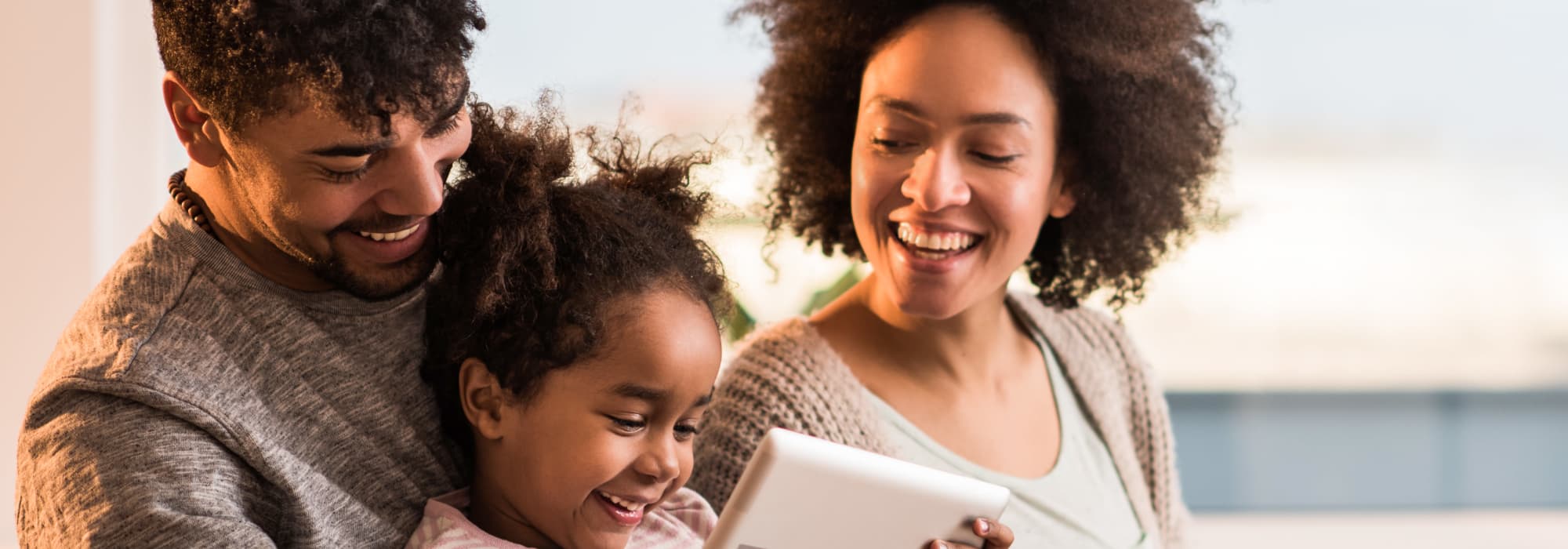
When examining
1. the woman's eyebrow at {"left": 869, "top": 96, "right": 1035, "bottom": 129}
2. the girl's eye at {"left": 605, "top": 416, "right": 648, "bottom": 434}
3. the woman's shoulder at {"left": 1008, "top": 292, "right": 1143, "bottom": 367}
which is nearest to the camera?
the girl's eye at {"left": 605, "top": 416, "right": 648, "bottom": 434}

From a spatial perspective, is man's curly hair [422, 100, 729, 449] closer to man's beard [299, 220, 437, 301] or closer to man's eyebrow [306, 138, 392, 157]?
man's beard [299, 220, 437, 301]

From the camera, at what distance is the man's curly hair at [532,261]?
1.23 metres

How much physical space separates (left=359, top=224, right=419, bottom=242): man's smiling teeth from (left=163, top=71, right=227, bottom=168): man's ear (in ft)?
0.42

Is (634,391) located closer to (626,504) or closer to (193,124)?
(626,504)

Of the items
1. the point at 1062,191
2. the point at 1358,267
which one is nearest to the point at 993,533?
the point at 1062,191

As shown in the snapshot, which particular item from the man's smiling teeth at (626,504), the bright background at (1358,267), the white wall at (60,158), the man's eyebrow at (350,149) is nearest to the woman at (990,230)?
the man's smiling teeth at (626,504)

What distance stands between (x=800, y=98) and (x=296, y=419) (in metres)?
0.84

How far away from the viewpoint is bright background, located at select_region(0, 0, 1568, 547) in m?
3.00

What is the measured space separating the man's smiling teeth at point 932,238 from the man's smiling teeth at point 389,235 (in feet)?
1.90

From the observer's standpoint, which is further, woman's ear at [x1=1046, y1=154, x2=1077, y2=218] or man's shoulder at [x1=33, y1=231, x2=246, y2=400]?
woman's ear at [x1=1046, y1=154, x2=1077, y2=218]

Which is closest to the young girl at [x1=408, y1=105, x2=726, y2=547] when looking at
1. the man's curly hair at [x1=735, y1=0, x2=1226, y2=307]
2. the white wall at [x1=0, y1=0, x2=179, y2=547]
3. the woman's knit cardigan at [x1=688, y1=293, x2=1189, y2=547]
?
the woman's knit cardigan at [x1=688, y1=293, x2=1189, y2=547]

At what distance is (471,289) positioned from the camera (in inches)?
48.9

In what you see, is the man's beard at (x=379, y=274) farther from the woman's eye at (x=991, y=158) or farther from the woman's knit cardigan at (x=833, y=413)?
the woman's eye at (x=991, y=158)

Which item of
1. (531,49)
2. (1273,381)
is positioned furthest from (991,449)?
(1273,381)
